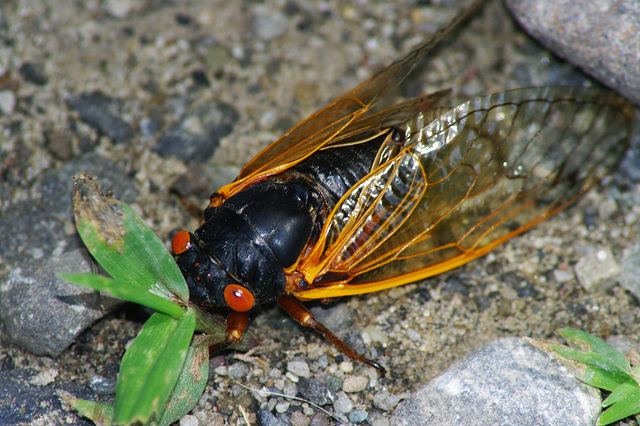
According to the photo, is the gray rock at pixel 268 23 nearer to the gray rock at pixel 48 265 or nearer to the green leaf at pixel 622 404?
the gray rock at pixel 48 265

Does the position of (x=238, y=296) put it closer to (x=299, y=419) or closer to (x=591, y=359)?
(x=299, y=419)

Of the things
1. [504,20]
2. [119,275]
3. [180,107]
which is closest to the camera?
[119,275]

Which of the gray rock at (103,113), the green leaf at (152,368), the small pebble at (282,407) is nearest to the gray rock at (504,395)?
the small pebble at (282,407)

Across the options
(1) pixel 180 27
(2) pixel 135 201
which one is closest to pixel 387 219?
(2) pixel 135 201

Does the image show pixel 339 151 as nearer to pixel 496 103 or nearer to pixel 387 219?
pixel 387 219

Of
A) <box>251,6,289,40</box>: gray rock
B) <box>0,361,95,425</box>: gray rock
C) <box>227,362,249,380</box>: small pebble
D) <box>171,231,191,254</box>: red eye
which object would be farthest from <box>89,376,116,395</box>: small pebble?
<box>251,6,289,40</box>: gray rock

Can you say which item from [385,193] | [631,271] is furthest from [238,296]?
[631,271]
